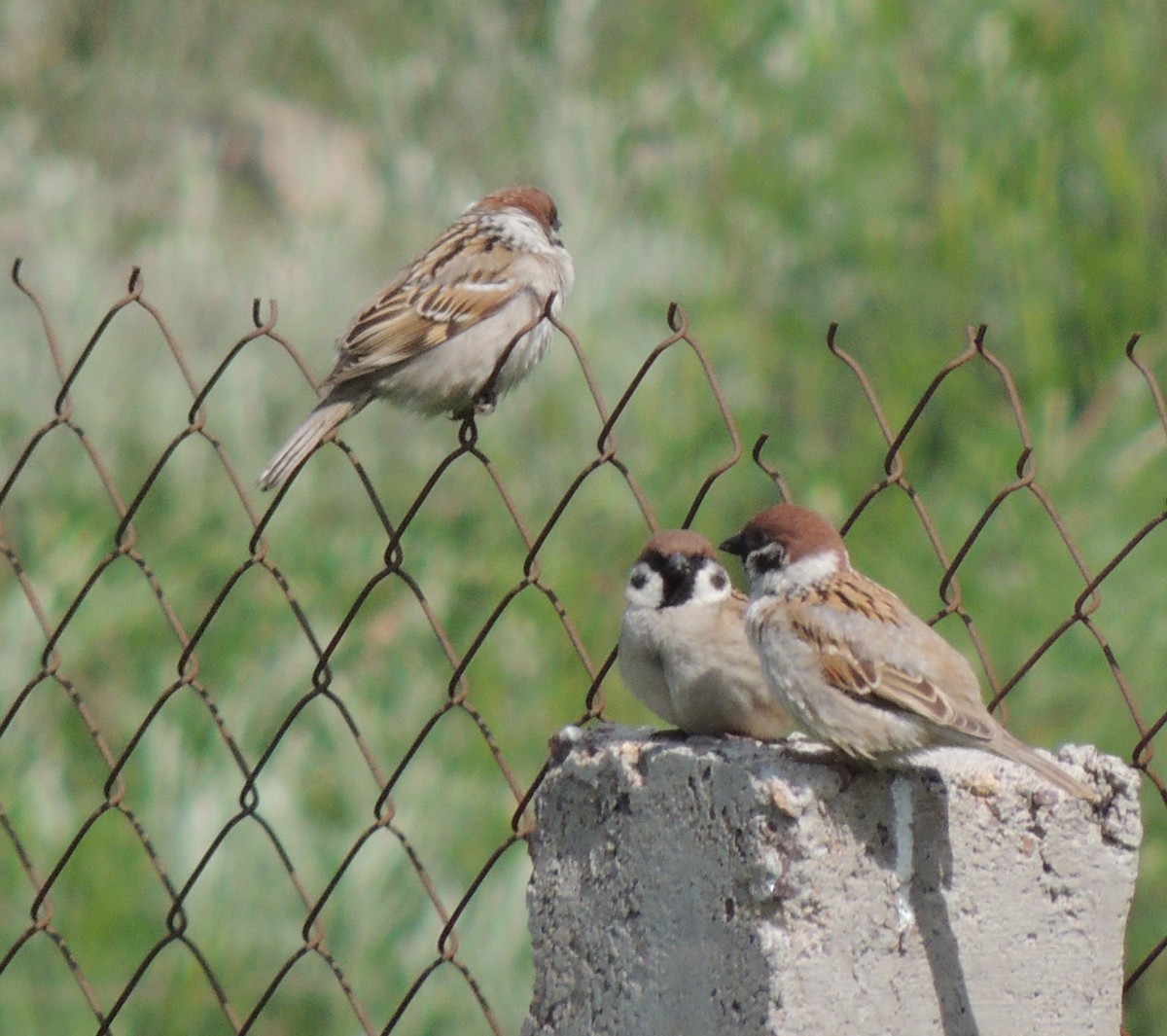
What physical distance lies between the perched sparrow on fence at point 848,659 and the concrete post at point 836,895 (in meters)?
0.06

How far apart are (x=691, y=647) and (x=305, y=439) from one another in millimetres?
1214

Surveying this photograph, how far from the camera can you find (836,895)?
1.52 meters

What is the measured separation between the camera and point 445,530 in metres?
5.56

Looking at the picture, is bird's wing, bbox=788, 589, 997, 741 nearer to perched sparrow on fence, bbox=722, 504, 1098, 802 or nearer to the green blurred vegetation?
perched sparrow on fence, bbox=722, 504, 1098, 802

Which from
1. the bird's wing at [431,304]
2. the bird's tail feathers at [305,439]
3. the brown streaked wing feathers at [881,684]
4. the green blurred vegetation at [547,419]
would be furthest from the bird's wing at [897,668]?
the green blurred vegetation at [547,419]

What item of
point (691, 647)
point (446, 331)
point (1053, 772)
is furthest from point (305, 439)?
point (1053, 772)

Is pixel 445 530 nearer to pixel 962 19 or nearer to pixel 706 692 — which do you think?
pixel 962 19

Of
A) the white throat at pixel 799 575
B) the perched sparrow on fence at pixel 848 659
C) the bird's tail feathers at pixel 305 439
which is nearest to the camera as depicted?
the perched sparrow on fence at pixel 848 659

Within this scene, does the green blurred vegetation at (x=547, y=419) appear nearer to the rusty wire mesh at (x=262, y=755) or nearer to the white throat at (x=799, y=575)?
the rusty wire mesh at (x=262, y=755)

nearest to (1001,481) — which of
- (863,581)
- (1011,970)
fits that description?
(863,581)

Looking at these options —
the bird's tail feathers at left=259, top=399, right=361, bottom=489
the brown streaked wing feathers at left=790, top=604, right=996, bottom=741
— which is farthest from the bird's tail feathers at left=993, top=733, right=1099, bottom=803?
the bird's tail feathers at left=259, top=399, right=361, bottom=489

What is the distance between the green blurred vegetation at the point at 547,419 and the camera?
371 centimetres

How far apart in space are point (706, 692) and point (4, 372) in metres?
4.26

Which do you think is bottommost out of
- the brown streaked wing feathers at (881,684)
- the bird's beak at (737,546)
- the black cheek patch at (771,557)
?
the brown streaked wing feathers at (881,684)
